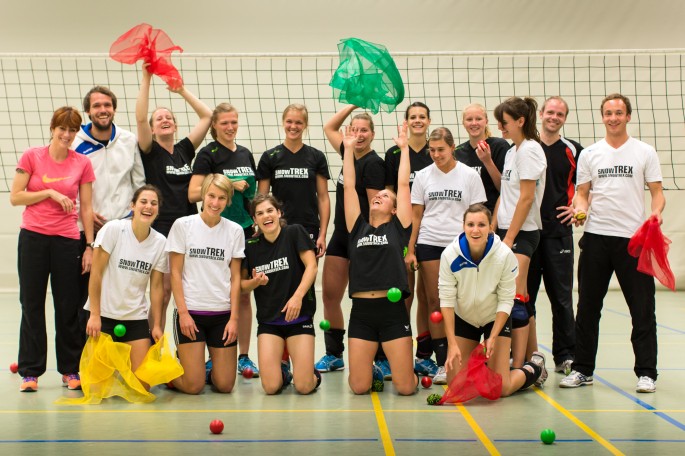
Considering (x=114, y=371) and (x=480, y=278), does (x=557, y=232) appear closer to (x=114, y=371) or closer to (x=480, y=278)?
(x=480, y=278)

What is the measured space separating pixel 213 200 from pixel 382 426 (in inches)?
71.3

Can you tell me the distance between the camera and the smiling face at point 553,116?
18.1 ft

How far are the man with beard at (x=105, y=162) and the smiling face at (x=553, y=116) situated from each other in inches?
111

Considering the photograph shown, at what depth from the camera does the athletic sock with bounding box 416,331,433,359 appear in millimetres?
5637

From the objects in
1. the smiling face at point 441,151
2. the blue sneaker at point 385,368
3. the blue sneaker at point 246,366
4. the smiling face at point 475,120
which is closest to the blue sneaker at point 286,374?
the blue sneaker at point 246,366

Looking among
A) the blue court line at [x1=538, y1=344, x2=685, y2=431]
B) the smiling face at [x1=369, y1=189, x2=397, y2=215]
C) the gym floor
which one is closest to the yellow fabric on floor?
the gym floor

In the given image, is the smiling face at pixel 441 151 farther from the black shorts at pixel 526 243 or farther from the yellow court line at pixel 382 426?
the yellow court line at pixel 382 426

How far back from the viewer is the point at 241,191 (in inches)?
219

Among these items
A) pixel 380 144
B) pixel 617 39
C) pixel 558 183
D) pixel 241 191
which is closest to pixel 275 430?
pixel 241 191

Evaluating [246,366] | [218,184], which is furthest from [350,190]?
[246,366]

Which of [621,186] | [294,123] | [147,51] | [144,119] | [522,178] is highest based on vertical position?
[147,51]

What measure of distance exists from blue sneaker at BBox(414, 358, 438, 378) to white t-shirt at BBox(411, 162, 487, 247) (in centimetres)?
87

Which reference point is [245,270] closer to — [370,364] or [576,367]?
[370,364]

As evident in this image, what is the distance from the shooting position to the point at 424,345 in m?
5.66
